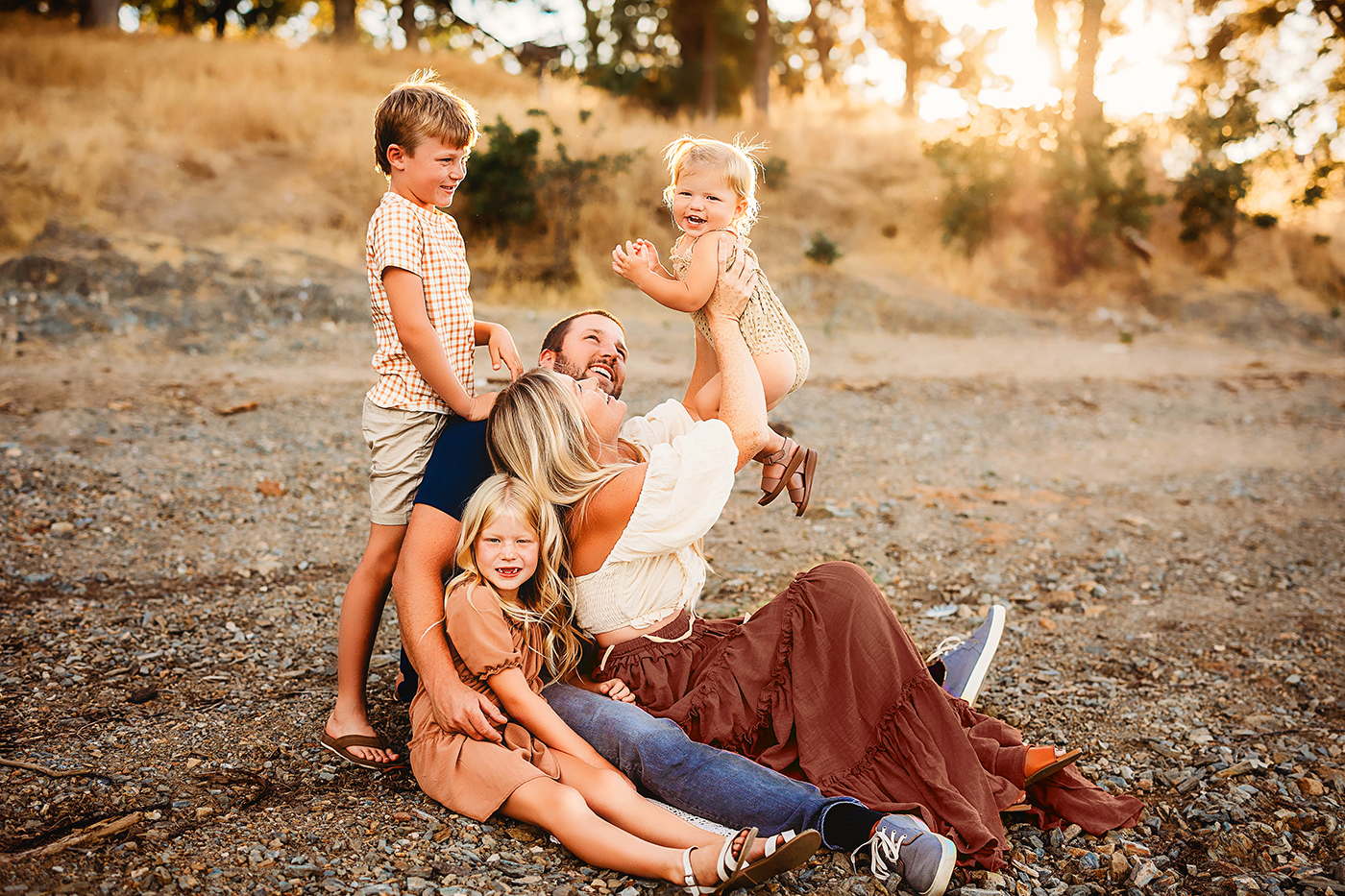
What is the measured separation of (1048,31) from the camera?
19062mm

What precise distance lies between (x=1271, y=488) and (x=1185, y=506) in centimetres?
119

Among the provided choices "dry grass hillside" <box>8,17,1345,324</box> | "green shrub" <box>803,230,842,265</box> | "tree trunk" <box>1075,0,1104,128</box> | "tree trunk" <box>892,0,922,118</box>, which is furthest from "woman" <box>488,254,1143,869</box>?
"tree trunk" <box>892,0,922,118</box>

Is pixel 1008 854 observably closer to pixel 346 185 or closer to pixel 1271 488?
pixel 1271 488

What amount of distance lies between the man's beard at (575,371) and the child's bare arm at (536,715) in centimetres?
101

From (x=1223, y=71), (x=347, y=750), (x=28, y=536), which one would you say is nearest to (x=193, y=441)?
(x=28, y=536)

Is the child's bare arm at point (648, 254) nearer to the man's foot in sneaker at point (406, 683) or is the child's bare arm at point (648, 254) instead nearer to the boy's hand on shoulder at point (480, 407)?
the boy's hand on shoulder at point (480, 407)

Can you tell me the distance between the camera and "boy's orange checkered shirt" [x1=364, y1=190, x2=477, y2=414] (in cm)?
291

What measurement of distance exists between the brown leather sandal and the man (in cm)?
82

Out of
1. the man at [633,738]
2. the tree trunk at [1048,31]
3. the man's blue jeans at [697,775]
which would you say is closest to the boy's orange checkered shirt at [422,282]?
the man at [633,738]

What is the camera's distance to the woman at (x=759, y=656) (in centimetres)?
265

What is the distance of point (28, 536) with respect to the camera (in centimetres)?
498

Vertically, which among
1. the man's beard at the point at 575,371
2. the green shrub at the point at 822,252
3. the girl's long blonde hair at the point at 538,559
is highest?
the green shrub at the point at 822,252

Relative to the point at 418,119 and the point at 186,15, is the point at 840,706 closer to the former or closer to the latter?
the point at 418,119

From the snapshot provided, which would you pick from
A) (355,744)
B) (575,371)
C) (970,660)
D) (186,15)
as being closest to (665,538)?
(575,371)
